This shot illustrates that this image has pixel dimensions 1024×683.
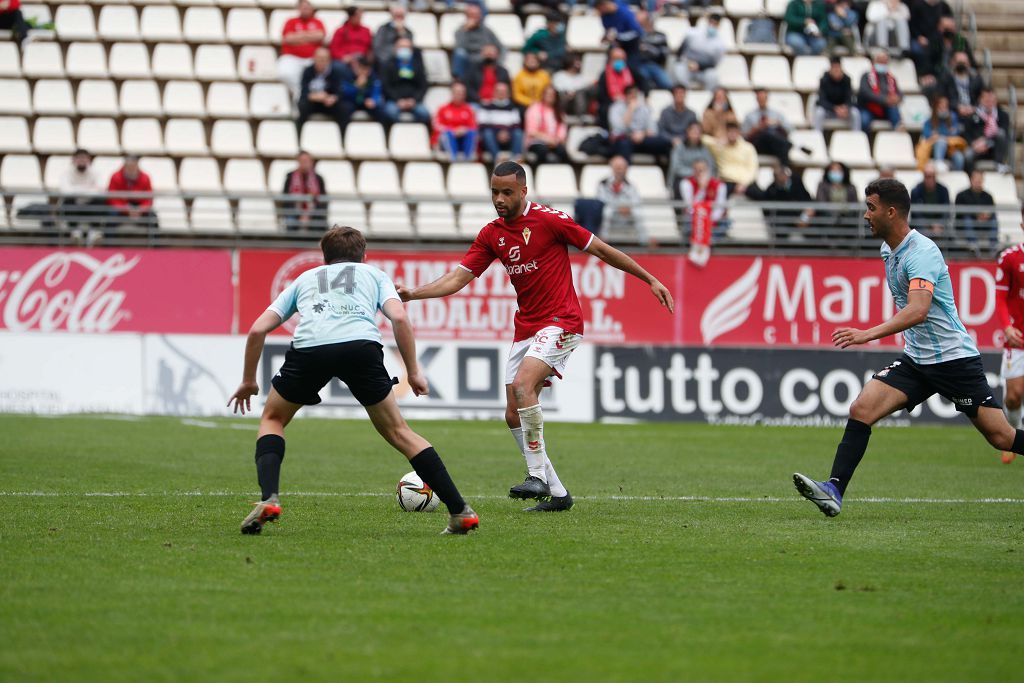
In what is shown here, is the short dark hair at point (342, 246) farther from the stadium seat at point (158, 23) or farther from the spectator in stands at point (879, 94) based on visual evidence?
the stadium seat at point (158, 23)

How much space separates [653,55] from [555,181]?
11.7 feet

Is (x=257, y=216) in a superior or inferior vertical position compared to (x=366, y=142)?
inferior

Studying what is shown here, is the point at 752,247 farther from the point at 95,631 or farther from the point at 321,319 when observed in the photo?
the point at 95,631

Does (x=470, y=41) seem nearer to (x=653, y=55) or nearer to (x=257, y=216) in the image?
(x=653, y=55)

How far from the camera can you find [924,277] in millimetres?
9312

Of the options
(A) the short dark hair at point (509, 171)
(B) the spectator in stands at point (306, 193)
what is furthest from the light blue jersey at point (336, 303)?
(B) the spectator in stands at point (306, 193)

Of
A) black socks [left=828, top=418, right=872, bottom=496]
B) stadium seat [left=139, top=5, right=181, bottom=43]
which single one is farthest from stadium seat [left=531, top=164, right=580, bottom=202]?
black socks [left=828, top=418, right=872, bottom=496]

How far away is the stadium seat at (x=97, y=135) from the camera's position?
2388 cm

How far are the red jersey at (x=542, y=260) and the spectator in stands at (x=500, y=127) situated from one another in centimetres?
1322

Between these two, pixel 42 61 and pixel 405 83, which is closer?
pixel 405 83

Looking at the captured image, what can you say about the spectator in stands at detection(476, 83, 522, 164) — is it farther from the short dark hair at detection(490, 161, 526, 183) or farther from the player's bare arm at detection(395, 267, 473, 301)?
the short dark hair at detection(490, 161, 526, 183)

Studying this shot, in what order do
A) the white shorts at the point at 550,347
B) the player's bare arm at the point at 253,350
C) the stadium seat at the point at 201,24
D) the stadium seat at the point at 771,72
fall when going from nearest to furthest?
the player's bare arm at the point at 253,350 → the white shorts at the point at 550,347 → the stadium seat at the point at 201,24 → the stadium seat at the point at 771,72

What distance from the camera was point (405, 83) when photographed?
78.5 feet

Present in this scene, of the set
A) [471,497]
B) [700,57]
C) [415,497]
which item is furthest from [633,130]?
A: [415,497]
